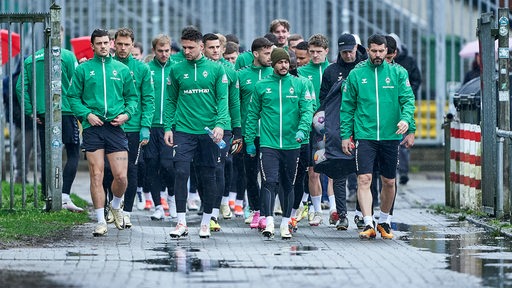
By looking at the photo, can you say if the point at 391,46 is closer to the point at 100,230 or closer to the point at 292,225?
the point at 292,225

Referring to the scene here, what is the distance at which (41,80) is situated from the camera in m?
17.0

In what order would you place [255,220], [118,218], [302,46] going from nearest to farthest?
[118,218] → [255,220] → [302,46]

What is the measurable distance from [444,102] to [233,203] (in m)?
7.85

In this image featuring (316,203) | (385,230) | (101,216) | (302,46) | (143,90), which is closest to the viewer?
(385,230)

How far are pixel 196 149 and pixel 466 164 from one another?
13.4 ft

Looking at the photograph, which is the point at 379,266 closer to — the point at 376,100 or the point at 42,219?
the point at 376,100

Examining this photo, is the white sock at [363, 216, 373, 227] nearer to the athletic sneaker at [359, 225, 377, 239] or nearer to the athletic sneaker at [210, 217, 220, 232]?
the athletic sneaker at [359, 225, 377, 239]

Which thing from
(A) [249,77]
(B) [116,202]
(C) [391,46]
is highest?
(C) [391,46]

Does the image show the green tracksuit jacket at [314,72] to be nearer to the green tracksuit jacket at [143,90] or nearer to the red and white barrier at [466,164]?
the green tracksuit jacket at [143,90]

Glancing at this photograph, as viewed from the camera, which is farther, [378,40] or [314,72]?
[314,72]

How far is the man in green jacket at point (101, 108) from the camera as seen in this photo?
47.2 feet

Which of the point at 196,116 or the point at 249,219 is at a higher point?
the point at 196,116

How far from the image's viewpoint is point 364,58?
15.5m

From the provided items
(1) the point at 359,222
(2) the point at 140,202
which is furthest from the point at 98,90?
(2) the point at 140,202
